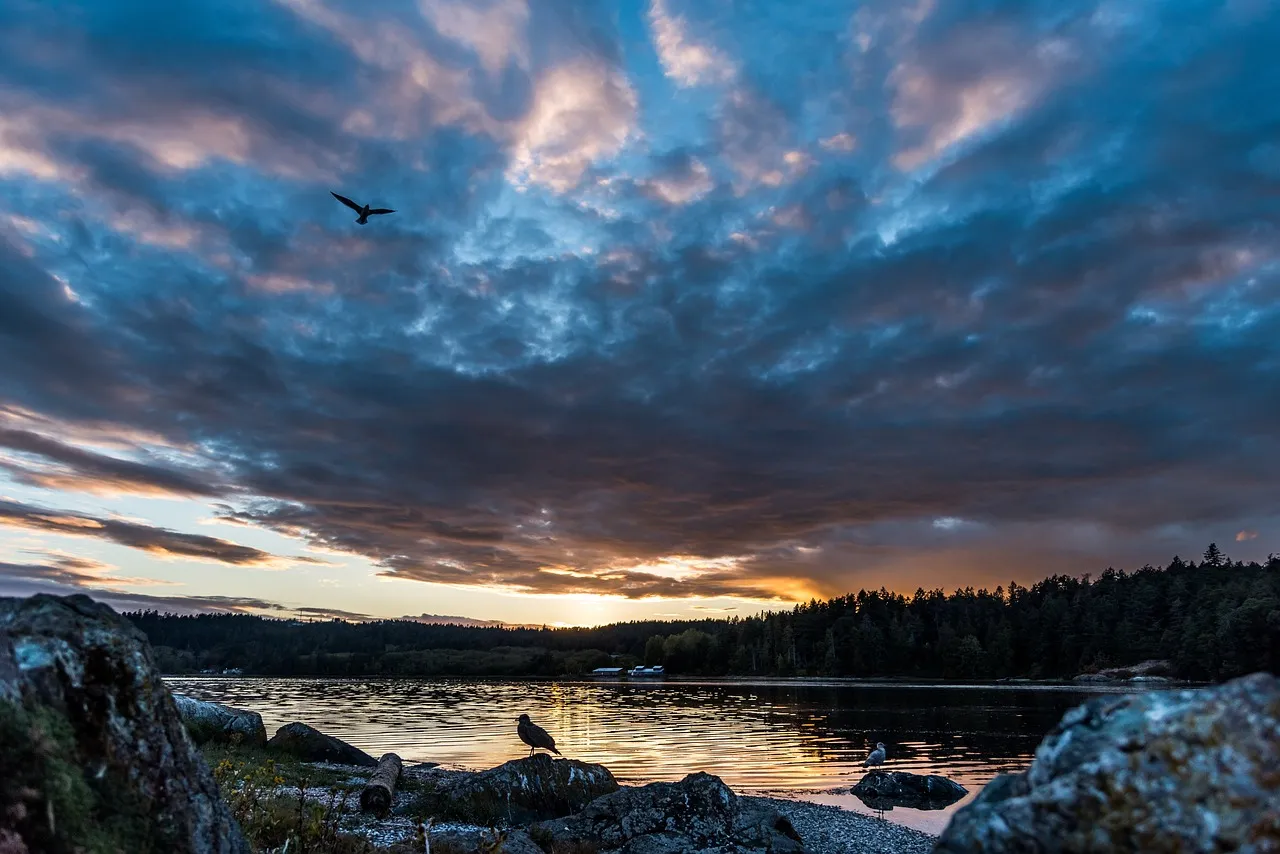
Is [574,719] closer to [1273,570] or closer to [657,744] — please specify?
[657,744]

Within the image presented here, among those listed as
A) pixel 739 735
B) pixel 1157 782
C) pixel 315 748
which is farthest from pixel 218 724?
pixel 739 735

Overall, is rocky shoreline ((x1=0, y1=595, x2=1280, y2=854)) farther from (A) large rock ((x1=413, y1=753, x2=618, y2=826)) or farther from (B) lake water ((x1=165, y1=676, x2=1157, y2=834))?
(B) lake water ((x1=165, y1=676, x2=1157, y2=834))

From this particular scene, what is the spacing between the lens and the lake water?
4169 centimetres

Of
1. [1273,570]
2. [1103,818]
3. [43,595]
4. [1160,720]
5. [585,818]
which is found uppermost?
[1273,570]

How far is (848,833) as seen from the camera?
25.8 m

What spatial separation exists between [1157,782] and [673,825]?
60.4 feet

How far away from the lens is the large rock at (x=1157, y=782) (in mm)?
3605

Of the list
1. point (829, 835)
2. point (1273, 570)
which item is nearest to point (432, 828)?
point (829, 835)

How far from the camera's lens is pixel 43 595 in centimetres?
607

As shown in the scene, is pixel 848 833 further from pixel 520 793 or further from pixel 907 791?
pixel 907 791

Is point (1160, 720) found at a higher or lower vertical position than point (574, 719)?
higher

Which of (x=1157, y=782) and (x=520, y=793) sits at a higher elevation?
(x=1157, y=782)

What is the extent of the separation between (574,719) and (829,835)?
56.7m

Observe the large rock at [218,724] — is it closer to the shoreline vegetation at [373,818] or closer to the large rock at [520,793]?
the shoreline vegetation at [373,818]
